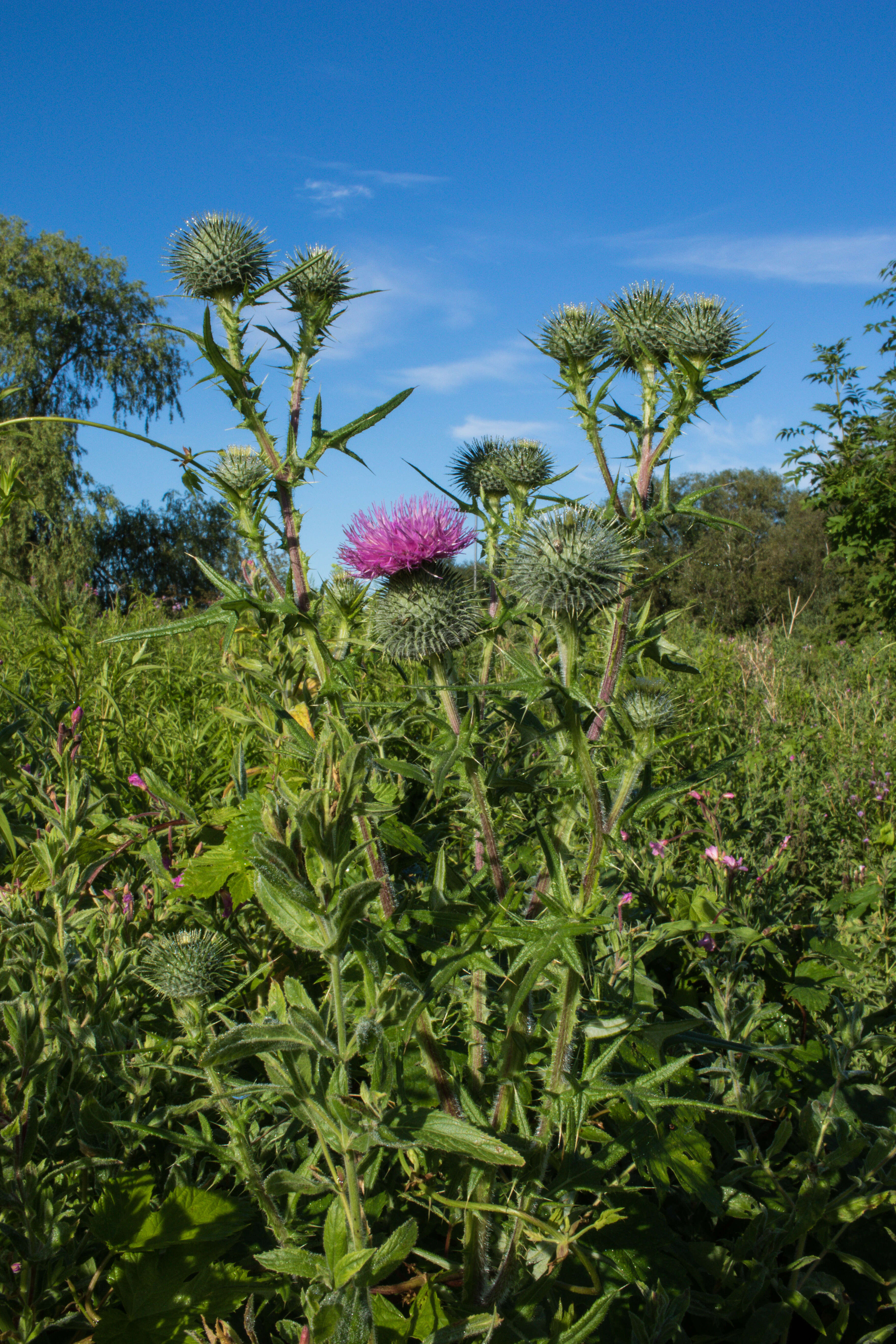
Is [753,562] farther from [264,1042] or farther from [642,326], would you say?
[264,1042]

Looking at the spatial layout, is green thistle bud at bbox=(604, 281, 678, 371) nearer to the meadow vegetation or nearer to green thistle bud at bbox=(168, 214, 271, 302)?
the meadow vegetation

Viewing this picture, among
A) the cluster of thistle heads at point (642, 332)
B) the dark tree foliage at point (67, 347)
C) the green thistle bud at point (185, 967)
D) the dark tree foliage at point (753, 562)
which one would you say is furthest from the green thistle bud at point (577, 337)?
the dark tree foliage at point (67, 347)

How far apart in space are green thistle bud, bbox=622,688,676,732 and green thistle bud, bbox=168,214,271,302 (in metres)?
2.26

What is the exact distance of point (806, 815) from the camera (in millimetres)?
3848

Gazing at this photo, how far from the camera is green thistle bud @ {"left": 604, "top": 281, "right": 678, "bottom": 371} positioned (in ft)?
8.30

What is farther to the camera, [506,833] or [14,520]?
[14,520]

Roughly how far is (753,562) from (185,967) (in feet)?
102

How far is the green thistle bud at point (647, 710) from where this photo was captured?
2064mm

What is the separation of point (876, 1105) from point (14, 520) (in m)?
25.6

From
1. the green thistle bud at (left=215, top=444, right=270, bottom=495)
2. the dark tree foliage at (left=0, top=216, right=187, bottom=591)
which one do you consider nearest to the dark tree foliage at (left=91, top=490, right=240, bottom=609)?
the dark tree foliage at (left=0, top=216, right=187, bottom=591)

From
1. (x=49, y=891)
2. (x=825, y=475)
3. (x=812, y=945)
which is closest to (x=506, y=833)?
(x=812, y=945)

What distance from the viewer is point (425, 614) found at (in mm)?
2252

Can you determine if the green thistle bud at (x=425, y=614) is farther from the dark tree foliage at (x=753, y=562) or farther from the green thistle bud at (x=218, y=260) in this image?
the dark tree foliage at (x=753, y=562)

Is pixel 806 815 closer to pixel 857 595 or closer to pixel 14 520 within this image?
pixel 857 595
